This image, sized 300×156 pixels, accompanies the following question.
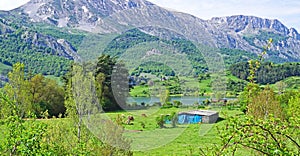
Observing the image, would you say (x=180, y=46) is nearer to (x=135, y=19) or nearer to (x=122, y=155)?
(x=135, y=19)

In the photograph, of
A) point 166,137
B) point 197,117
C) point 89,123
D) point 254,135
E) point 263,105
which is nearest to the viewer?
point 254,135

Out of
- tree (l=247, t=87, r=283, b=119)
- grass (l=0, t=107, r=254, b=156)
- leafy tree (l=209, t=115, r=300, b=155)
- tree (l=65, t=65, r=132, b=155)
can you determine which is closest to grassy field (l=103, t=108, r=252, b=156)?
grass (l=0, t=107, r=254, b=156)

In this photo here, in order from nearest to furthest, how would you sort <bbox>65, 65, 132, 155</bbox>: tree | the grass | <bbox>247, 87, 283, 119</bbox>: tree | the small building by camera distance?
<bbox>65, 65, 132, 155</bbox>: tree
<bbox>247, 87, 283, 119</bbox>: tree
the grass
the small building

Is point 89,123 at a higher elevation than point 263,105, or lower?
higher

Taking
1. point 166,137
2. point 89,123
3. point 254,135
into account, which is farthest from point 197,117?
point 254,135

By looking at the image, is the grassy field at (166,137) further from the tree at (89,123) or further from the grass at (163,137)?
the tree at (89,123)

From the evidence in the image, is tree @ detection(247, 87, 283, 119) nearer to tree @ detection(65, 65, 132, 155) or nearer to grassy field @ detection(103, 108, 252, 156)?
grassy field @ detection(103, 108, 252, 156)

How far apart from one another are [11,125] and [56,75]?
112801 millimetres

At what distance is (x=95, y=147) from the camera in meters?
10.4

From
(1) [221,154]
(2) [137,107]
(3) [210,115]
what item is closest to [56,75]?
(3) [210,115]

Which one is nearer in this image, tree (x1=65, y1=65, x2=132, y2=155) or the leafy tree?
the leafy tree

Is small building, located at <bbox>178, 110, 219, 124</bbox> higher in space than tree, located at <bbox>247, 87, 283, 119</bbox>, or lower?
lower

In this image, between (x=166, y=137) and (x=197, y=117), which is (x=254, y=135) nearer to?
(x=166, y=137)

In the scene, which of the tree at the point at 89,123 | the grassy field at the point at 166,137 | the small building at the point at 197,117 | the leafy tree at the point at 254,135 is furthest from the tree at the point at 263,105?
the small building at the point at 197,117
